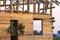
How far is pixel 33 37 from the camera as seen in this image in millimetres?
21984

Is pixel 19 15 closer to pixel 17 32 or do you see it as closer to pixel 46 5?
pixel 17 32

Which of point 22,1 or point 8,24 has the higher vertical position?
point 22,1

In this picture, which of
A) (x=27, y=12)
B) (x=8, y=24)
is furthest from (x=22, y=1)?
(x=8, y=24)

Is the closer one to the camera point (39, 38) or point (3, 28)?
point (3, 28)

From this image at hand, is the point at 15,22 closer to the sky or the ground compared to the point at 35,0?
closer to the ground

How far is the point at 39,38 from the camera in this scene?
879 inches

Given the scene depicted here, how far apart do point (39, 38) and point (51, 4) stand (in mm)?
3175

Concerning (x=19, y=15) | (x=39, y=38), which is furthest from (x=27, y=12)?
(x=39, y=38)

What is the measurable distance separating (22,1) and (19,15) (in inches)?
52.3

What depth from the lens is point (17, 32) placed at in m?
21.2

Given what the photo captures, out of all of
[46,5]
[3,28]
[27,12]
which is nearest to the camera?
[3,28]

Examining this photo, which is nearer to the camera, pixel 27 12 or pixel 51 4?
pixel 27 12

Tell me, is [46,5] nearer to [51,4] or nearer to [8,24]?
[51,4]

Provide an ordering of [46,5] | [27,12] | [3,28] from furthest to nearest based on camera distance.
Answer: [46,5]
[27,12]
[3,28]
